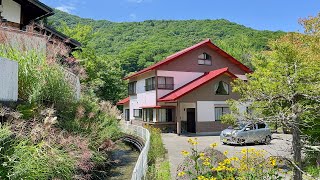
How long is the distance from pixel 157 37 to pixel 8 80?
2172 inches

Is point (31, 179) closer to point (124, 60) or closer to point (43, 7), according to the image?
point (43, 7)

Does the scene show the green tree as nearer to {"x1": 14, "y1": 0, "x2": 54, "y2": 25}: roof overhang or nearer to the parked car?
the parked car

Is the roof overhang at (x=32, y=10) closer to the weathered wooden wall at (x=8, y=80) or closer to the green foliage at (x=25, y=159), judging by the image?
the weathered wooden wall at (x=8, y=80)

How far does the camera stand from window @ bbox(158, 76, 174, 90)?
26.8 m

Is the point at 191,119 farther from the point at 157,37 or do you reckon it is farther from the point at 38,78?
the point at 157,37

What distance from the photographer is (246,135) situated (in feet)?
57.0

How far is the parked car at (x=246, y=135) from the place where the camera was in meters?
17.1

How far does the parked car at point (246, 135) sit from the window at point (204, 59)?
11997 mm

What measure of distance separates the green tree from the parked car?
5.52 metres

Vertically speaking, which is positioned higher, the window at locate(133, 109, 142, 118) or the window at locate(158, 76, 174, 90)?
the window at locate(158, 76, 174, 90)

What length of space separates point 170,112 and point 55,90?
18767 millimetres

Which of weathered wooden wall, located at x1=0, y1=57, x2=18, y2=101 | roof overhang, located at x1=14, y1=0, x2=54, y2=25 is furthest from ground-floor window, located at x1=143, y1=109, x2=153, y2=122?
weathered wooden wall, located at x1=0, y1=57, x2=18, y2=101

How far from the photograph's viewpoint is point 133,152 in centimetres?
1900

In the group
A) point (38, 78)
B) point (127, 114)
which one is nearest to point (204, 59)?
point (127, 114)
